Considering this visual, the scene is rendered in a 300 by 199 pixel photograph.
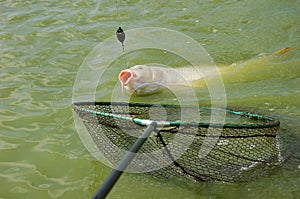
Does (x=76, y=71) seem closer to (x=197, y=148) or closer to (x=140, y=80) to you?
→ (x=140, y=80)

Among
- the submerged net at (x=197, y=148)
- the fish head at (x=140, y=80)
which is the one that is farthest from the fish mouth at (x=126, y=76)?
the submerged net at (x=197, y=148)

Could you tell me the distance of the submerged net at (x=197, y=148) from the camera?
3.09 meters

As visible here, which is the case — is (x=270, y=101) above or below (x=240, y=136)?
below

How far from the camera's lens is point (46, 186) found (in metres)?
3.46

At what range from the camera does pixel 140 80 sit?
5.15 m

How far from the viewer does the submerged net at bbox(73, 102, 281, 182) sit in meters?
3.09

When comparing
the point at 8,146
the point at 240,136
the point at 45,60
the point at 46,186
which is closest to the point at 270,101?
the point at 240,136

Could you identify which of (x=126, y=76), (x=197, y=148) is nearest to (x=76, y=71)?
(x=126, y=76)

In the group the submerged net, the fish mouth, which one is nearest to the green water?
the submerged net

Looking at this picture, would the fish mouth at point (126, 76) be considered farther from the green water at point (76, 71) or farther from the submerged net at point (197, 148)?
the submerged net at point (197, 148)

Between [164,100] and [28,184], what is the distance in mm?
2156

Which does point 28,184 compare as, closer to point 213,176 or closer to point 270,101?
point 213,176

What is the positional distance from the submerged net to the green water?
0.10 meters

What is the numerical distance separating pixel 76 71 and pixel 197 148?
10.3 feet
